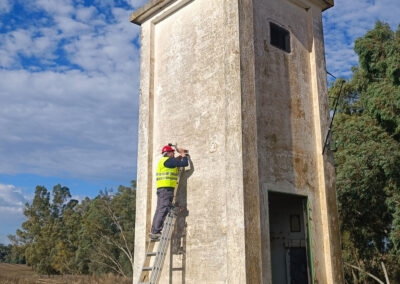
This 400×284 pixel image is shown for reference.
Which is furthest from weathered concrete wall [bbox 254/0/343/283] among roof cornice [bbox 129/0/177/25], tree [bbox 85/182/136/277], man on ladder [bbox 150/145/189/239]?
tree [bbox 85/182/136/277]

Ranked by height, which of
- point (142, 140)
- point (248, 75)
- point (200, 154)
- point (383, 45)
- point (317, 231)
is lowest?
point (317, 231)

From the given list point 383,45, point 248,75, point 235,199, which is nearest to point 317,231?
point 235,199

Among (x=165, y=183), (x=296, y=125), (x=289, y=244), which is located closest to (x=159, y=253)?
(x=165, y=183)

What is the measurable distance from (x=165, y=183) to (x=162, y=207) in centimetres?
52

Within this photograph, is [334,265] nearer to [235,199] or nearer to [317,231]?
[317,231]

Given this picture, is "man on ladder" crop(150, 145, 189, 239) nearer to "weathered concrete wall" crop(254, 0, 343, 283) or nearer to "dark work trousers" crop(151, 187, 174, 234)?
"dark work trousers" crop(151, 187, 174, 234)

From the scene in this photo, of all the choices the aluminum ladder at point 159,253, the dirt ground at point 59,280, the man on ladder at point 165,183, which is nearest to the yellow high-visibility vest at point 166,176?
the man on ladder at point 165,183

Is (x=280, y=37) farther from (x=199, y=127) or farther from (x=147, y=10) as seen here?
(x=147, y=10)

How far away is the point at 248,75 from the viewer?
8.58m

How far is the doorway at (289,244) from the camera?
10.4 metres

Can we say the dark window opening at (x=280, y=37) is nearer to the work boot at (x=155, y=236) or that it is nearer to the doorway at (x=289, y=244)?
the doorway at (x=289, y=244)

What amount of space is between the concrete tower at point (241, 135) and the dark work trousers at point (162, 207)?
385mm

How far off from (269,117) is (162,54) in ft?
11.7

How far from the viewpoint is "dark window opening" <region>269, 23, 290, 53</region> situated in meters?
9.78
